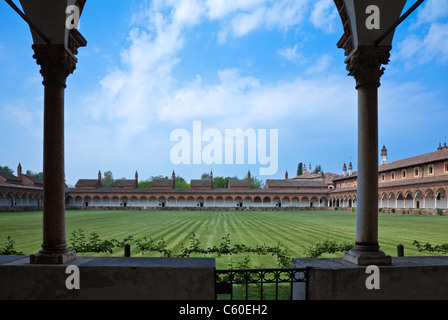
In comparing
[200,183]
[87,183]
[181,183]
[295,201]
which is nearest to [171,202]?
[200,183]

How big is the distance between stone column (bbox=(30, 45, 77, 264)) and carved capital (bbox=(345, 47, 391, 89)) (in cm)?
413

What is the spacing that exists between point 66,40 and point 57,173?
191 cm

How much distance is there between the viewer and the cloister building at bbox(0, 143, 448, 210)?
4219 centimetres

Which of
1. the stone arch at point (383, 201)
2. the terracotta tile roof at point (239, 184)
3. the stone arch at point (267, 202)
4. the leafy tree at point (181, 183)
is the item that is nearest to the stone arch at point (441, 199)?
the stone arch at point (383, 201)

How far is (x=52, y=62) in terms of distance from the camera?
4160 mm

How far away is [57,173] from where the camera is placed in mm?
4043

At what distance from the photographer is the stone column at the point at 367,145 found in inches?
155

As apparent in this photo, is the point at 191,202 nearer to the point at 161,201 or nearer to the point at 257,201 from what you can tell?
the point at 161,201

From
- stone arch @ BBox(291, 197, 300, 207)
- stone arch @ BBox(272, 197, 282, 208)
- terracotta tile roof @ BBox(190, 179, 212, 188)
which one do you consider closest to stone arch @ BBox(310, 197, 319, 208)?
stone arch @ BBox(291, 197, 300, 207)

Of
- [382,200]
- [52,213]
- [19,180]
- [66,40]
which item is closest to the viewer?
[52,213]

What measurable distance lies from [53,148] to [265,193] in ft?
203

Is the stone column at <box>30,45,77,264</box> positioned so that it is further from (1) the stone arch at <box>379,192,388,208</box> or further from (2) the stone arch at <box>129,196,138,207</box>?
(2) the stone arch at <box>129,196,138,207</box>
